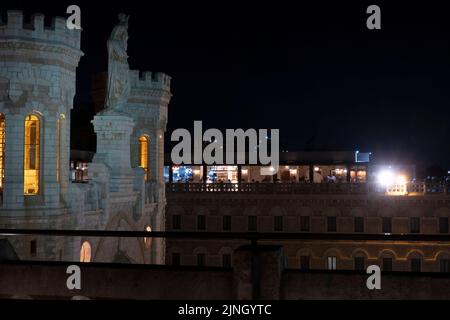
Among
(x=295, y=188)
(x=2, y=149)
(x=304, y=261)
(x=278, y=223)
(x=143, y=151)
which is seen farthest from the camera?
(x=278, y=223)

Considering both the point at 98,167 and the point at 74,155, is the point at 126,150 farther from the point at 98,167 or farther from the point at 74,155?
the point at 74,155

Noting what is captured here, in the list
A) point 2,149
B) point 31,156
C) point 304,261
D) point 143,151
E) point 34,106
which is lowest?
point 304,261

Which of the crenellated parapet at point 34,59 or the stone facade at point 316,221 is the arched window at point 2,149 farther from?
the stone facade at point 316,221

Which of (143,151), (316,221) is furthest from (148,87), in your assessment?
(316,221)

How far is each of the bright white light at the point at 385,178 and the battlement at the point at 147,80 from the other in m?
22.8

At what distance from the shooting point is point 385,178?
53.4m

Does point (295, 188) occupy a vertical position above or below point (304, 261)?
above

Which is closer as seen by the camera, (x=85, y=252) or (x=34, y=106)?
(x=34, y=106)

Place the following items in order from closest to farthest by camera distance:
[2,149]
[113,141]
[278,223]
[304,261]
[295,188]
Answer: [2,149] → [113,141] → [304,261] → [295,188] → [278,223]

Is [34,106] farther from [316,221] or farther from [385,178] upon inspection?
[385,178]

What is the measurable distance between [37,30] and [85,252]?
7.94 m

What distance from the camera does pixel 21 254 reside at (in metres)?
17.8

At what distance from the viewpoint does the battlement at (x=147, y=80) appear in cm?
3017

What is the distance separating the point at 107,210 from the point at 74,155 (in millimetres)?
23547
